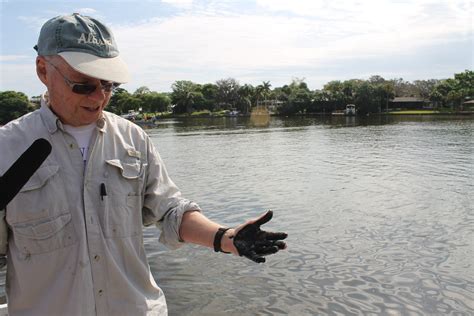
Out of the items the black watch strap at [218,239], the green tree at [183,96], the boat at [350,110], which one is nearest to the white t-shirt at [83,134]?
the black watch strap at [218,239]

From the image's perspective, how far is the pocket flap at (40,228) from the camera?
1.99m

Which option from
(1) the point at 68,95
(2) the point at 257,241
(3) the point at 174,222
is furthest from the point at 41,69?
(2) the point at 257,241

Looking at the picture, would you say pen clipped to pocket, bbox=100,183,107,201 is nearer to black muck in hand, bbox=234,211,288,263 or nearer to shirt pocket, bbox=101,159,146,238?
shirt pocket, bbox=101,159,146,238

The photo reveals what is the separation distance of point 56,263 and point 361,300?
295 inches

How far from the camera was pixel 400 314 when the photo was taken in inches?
314

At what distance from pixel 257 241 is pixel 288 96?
11866 centimetres

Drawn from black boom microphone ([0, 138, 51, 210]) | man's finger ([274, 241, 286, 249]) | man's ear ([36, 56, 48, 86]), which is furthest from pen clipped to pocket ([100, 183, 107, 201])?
black boom microphone ([0, 138, 51, 210])

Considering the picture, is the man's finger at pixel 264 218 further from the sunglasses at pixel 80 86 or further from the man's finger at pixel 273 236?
the sunglasses at pixel 80 86

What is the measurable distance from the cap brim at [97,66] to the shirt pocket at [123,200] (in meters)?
0.41

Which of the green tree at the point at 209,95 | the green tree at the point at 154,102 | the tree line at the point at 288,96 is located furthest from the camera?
the green tree at the point at 209,95

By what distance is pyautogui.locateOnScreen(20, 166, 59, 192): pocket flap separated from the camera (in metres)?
1.96

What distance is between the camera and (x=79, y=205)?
207cm

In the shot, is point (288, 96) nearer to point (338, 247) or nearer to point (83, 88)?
point (338, 247)

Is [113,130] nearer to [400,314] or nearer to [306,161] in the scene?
[400,314]
